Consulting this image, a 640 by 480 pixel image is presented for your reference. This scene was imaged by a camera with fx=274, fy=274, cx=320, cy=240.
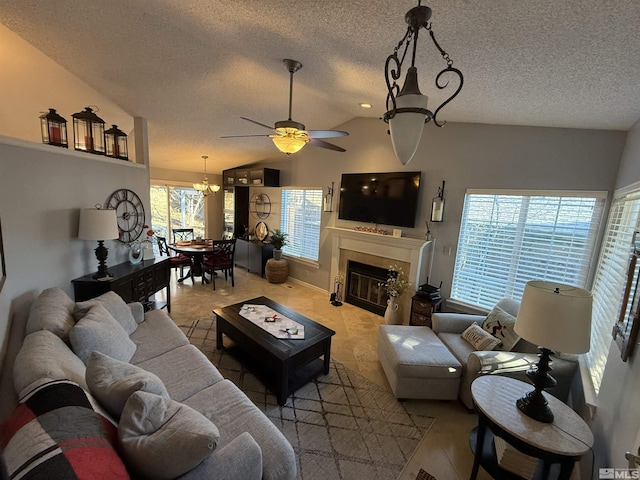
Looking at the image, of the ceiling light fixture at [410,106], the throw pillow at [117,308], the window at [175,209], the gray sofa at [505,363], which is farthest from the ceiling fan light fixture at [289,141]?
the window at [175,209]

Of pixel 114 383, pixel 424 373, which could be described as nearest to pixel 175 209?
pixel 114 383

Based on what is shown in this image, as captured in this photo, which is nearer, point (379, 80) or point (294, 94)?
point (379, 80)

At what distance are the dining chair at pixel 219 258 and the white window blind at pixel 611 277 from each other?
4976mm

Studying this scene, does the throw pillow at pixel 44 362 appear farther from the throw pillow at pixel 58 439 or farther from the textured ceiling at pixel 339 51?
the textured ceiling at pixel 339 51

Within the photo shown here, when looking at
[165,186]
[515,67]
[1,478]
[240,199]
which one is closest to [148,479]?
[1,478]

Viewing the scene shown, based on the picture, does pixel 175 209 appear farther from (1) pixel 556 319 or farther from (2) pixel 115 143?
(1) pixel 556 319

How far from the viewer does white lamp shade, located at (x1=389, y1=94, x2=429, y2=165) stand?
41.6 inches

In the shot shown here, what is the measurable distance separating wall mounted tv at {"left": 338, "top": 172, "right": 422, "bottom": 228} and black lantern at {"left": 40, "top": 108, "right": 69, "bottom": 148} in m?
3.50

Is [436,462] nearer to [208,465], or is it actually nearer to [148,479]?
[208,465]

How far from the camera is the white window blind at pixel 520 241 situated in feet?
9.04

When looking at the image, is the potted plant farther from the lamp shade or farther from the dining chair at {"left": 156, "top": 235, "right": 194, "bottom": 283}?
the lamp shade

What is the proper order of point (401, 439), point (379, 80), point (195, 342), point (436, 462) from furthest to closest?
point (195, 342) → point (379, 80) → point (401, 439) → point (436, 462)

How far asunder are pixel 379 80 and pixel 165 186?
20.2ft

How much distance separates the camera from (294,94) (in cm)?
335
